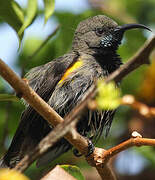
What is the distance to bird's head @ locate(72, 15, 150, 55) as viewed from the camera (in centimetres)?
383

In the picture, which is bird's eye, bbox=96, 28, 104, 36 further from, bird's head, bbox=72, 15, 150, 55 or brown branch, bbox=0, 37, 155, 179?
brown branch, bbox=0, 37, 155, 179

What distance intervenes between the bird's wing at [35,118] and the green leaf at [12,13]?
76 cm

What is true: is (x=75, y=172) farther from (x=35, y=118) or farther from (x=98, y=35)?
(x=98, y=35)

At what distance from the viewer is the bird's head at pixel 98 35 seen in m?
3.83

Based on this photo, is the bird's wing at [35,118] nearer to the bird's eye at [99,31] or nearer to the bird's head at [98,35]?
the bird's head at [98,35]

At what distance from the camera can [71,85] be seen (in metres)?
3.27

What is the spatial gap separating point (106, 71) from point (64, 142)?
30.2 inches

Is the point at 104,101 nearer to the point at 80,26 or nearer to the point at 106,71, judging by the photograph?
the point at 106,71

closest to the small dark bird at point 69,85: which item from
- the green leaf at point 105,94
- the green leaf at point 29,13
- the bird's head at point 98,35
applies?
the bird's head at point 98,35

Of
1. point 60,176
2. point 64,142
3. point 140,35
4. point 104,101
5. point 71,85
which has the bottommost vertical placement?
point 64,142

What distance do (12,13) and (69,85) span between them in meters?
0.88

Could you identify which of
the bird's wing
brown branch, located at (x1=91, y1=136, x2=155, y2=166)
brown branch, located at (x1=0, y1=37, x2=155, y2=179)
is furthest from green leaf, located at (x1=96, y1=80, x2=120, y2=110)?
the bird's wing

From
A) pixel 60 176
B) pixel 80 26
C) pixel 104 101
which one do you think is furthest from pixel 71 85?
pixel 104 101

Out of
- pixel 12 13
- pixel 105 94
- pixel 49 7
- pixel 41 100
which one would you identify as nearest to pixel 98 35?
pixel 12 13
